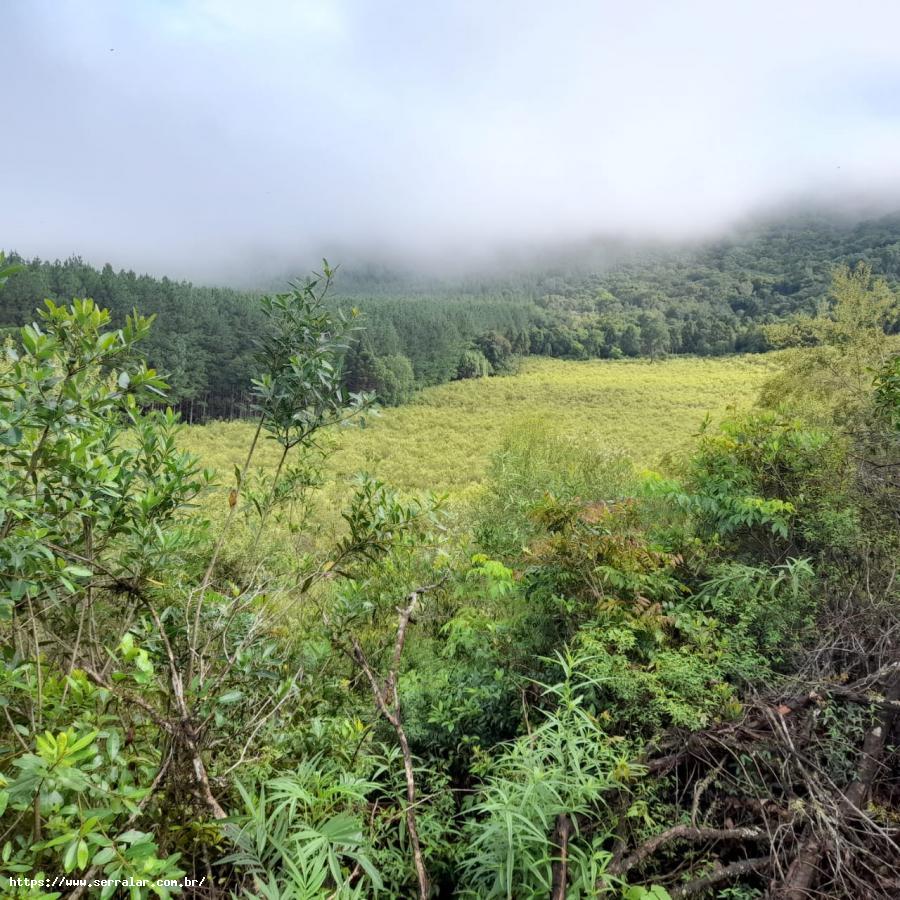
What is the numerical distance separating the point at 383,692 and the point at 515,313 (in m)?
73.9

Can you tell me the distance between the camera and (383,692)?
282 cm

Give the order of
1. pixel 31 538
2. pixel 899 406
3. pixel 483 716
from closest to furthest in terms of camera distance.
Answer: pixel 31 538 → pixel 483 716 → pixel 899 406

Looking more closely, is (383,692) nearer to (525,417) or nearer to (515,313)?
(525,417)

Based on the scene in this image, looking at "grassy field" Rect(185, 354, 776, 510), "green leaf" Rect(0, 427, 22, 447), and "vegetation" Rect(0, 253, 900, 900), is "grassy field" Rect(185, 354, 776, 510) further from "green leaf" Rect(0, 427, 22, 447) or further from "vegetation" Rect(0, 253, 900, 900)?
"green leaf" Rect(0, 427, 22, 447)

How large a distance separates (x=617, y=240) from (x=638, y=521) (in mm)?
195489

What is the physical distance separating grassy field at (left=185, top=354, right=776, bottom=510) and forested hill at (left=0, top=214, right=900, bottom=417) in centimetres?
357

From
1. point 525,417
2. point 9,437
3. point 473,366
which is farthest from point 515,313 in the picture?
point 9,437

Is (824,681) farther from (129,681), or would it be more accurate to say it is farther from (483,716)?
(129,681)

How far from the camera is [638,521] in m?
4.74

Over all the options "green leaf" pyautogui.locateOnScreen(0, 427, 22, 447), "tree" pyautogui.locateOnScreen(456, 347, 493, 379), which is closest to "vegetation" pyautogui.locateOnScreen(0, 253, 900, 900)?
"green leaf" pyautogui.locateOnScreen(0, 427, 22, 447)

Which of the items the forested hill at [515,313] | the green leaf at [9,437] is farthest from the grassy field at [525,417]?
the green leaf at [9,437]

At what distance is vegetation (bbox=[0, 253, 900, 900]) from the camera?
173cm

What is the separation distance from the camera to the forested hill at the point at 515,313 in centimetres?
4191

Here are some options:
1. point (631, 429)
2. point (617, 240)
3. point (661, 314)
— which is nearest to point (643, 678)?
point (631, 429)
